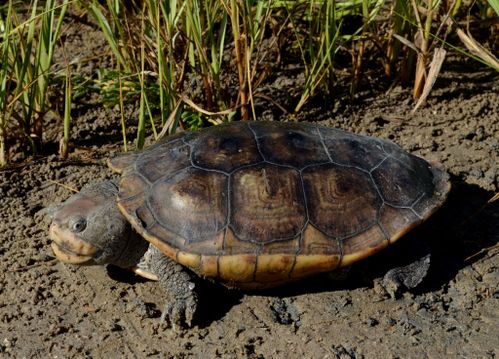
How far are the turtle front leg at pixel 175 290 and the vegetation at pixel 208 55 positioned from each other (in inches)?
34.4

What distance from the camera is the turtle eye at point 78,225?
126 inches

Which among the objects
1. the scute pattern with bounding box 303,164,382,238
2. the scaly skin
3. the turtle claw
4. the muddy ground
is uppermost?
the scute pattern with bounding box 303,164,382,238

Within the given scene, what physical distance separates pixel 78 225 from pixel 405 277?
5.03ft

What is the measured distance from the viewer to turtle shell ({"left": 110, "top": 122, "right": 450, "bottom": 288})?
302cm

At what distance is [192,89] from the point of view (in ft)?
14.4

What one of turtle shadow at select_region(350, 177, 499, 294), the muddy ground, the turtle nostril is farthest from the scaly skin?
turtle shadow at select_region(350, 177, 499, 294)

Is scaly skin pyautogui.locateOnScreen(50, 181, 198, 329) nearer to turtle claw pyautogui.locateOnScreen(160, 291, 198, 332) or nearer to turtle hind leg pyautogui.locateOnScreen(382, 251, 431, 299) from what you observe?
turtle claw pyautogui.locateOnScreen(160, 291, 198, 332)

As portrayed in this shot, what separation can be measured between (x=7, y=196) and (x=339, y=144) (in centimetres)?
192

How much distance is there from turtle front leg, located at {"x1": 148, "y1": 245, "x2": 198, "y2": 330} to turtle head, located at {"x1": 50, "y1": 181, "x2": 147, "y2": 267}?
0.49ft

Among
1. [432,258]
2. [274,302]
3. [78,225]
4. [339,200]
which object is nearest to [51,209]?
[78,225]

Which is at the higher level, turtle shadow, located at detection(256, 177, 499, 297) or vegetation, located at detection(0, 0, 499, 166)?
vegetation, located at detection(0, 0, 499, 166)

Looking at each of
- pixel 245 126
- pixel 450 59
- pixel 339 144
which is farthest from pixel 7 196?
pixel 450 59

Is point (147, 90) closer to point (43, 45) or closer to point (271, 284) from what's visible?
point (43, 45)

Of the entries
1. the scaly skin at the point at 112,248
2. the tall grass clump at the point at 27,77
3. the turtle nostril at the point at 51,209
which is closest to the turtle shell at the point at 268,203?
the scaly skin at the point at 112,248
